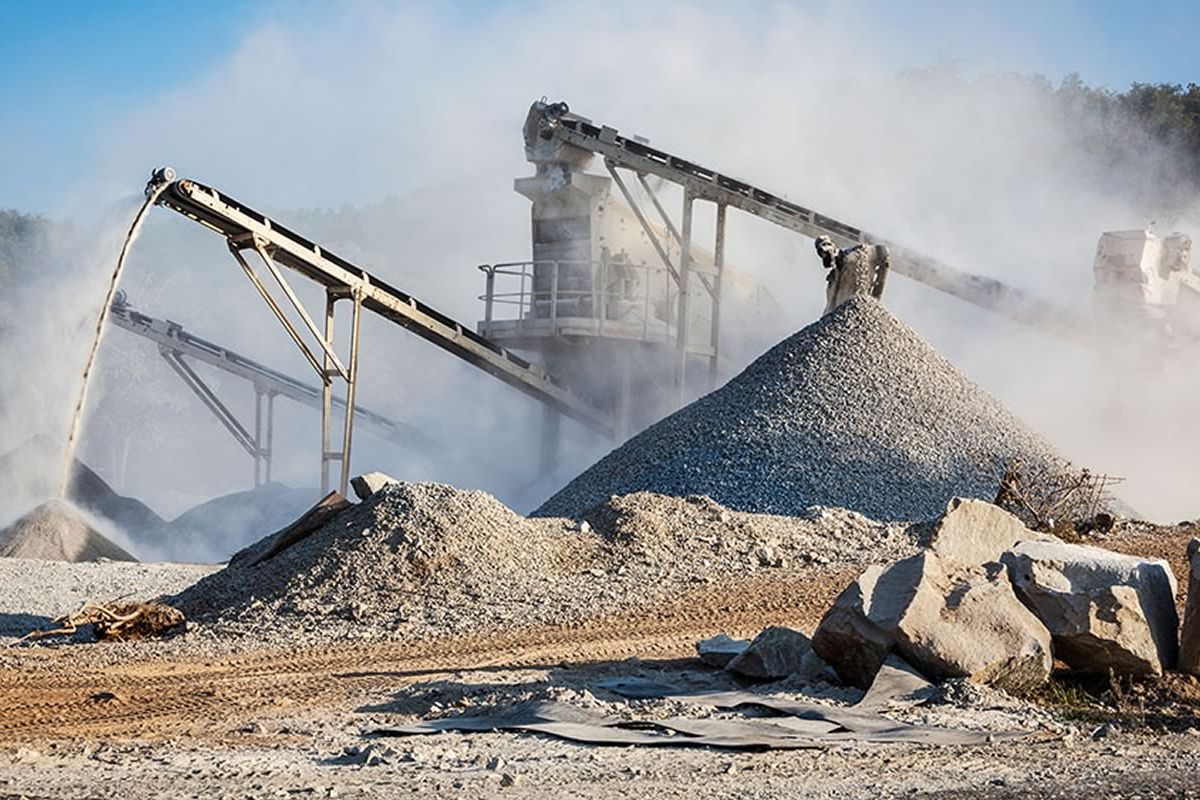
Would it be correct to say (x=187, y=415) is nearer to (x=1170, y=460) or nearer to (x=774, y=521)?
(x=1170, y=460)

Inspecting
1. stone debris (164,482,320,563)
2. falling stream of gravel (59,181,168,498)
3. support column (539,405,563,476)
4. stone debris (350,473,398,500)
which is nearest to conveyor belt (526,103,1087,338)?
support column (539,405,563,476)

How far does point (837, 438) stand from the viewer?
1864 centimetres

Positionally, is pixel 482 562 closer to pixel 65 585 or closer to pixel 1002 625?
pixel 65 585

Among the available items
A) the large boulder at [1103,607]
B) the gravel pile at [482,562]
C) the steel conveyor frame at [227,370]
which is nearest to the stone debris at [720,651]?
the large boulder at [1103,607]

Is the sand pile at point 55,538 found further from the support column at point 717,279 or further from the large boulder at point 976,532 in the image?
the large boulder at point 976,532

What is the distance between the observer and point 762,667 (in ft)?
29.6

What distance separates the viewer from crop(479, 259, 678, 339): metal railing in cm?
2903

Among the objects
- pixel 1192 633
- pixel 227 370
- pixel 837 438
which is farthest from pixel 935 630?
pixel 227 370

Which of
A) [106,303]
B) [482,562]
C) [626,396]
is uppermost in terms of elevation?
[106,303]

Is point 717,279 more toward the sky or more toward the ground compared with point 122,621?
more toward the sky

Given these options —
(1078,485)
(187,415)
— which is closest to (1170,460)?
(1078,485)

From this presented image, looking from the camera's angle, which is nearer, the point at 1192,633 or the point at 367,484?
the point at 1192,633

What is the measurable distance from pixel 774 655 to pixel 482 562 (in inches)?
200

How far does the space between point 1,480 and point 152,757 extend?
18.3 m
